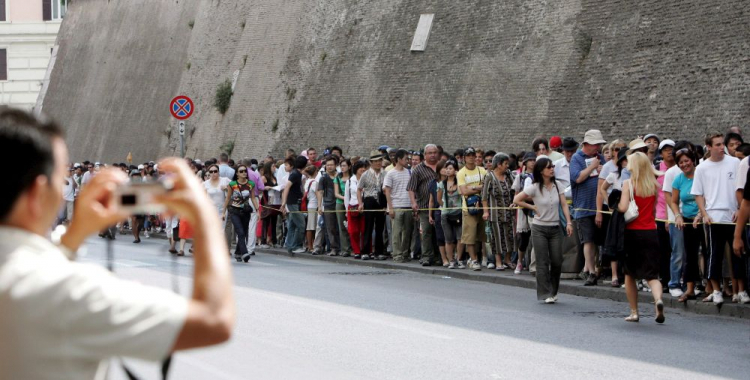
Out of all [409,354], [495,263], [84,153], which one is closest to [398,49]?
[495,263]

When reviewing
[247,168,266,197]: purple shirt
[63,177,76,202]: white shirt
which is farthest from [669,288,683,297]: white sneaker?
[63,177,76,202]: white shirt

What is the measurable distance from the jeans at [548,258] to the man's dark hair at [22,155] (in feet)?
42.2

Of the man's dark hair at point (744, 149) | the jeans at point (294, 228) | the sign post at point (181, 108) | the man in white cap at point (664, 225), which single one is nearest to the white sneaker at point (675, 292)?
the man in white cap at point (664, 225)

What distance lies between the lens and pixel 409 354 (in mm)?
10484

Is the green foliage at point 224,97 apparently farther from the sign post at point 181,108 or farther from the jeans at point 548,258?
the jeans at point 548,258

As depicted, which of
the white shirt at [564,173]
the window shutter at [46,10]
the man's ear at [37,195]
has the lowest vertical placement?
the man's ear at [37,195]

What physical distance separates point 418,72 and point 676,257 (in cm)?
1821

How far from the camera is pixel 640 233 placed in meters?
13.6

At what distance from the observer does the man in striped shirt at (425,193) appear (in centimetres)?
2197

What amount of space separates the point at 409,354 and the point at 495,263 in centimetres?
1027

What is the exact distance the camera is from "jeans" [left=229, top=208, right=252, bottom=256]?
74.0 feet

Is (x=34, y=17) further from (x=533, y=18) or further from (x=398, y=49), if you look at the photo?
(x=533, y=18)

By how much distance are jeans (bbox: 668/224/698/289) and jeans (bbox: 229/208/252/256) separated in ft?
29.9

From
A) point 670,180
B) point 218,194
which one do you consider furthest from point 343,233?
point 670,180
